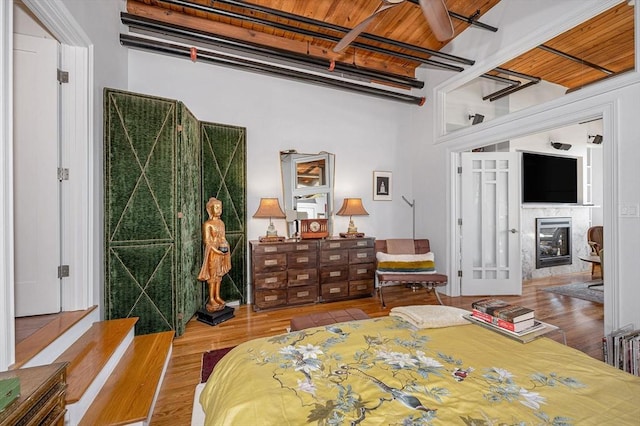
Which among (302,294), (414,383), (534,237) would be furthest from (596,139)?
(414,383)

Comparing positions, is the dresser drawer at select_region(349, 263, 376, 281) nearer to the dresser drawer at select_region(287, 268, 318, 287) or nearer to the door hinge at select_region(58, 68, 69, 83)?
the dresser drawer at select_region(287, 268, 318, 287)

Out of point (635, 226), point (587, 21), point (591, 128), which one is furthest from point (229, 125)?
point (591, 128)

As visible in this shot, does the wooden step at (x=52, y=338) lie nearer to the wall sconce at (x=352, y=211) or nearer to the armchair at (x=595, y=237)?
the wall sconce at (x=352, y=211)

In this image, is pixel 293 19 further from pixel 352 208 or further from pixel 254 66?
pixel 352 208

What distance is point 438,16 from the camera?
210 centimetres

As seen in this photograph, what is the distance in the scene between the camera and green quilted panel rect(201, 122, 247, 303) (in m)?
3.55

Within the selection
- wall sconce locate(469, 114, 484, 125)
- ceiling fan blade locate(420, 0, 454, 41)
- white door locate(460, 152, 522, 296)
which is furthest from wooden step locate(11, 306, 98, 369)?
wall sconce locate(469, 114, 484, 125)

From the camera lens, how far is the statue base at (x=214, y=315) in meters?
3.15

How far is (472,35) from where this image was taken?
381 centimetres

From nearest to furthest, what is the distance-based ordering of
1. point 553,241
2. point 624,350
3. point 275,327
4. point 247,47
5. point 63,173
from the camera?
point 624,350 < point 63,173 < point 275,327 < point 247,47 < point 553,241

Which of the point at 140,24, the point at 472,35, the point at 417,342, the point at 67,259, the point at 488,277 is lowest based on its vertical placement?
the point at 488,277

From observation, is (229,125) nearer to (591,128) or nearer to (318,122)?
(318,122)

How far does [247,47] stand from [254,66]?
24cm

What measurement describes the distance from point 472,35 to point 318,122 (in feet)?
8.06
